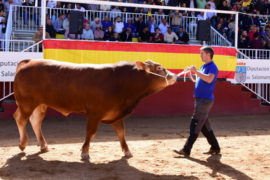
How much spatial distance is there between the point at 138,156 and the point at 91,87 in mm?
1481

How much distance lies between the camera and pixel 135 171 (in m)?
6.53

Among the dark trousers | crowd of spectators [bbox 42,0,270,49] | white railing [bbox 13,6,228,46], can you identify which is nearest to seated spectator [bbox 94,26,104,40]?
crowd of spectators [bbox 42,0,270,49]

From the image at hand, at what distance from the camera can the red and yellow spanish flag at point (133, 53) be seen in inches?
457

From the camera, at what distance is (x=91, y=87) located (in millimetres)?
7125

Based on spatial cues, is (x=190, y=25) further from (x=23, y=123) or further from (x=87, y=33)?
(x=23, y=123)

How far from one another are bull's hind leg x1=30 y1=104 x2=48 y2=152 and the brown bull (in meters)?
0.34

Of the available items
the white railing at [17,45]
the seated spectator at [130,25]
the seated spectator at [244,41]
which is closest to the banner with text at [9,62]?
the white railing at [17,45]

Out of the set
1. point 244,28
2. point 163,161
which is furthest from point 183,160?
point 244,28

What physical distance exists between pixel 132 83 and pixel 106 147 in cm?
182

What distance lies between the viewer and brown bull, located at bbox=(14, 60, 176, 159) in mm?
7117

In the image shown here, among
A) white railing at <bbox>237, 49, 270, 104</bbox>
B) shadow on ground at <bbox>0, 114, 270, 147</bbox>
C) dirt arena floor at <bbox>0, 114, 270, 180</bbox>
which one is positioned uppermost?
white railing at <bbox>237, 49, 270, 104</bbox>

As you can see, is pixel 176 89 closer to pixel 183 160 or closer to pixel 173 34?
pixel 173 34

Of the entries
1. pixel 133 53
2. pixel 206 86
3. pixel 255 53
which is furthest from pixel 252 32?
pixel 206 86

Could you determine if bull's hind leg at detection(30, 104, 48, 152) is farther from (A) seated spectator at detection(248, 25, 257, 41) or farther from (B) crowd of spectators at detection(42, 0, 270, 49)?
(A) seated spectator at detection(248, 25, 257, 41)
